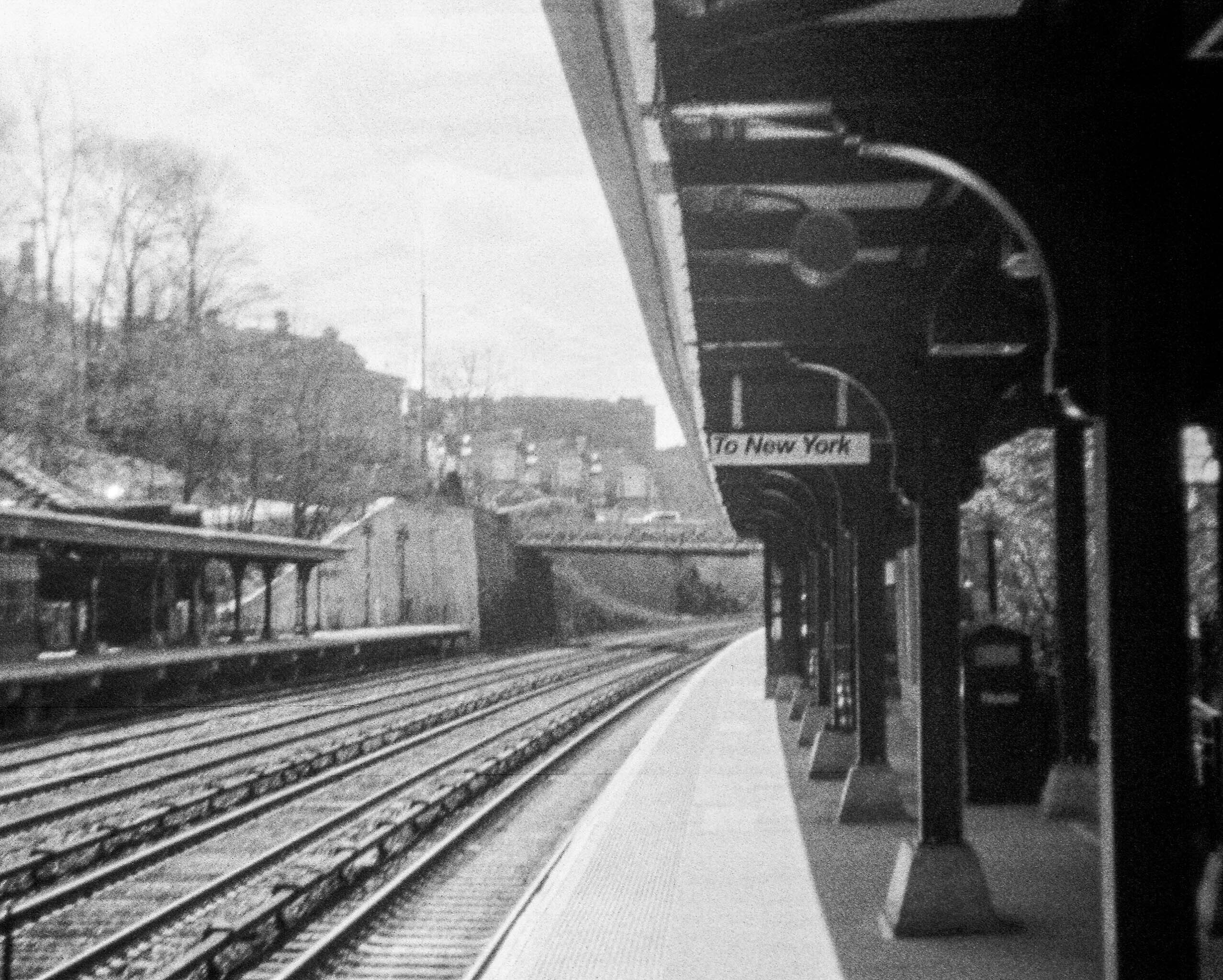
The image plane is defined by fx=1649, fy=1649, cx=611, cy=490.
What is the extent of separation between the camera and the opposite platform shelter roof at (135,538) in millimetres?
25391

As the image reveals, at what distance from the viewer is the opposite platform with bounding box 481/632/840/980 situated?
736 centimetres

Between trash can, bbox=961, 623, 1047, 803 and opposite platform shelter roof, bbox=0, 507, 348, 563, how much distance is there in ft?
55.7

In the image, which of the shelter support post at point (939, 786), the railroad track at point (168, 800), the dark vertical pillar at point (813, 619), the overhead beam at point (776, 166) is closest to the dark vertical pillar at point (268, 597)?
the railroad track at point (168, 800)

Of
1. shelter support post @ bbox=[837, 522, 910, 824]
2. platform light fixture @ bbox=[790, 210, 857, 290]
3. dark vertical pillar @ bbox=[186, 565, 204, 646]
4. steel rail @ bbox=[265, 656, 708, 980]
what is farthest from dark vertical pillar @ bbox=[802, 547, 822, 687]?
dark vertical pillar @ bbox=[186, 565, 204, 646]

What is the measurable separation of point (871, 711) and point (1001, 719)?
3.90 ft

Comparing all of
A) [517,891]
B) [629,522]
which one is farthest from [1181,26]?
[629,522]

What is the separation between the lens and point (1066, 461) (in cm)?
1145

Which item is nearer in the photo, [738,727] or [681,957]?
[681,957]

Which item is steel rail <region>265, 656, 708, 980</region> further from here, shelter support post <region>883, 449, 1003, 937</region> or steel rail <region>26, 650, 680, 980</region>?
shelter support post <region>883, 449, 1003, 937</region>

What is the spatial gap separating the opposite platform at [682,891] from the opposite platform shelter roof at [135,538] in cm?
1286

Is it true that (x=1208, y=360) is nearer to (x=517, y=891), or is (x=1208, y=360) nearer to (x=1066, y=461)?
(x=1066, y=461)

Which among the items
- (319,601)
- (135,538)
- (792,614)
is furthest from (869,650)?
(319,601)

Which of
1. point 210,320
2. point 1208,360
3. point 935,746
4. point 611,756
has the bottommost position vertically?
point 611,756

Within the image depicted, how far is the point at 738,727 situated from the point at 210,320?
39901 millimetres
